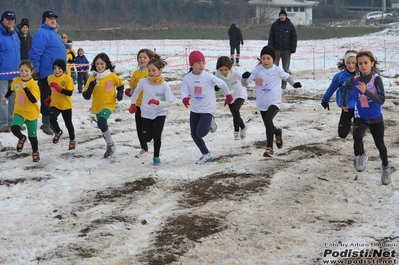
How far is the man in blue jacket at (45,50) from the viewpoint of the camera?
11.5 meters

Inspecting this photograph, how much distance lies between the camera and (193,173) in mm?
9078

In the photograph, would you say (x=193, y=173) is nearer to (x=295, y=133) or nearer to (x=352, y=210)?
(x=352, y=210)

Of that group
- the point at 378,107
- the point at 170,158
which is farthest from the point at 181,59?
the point at 378,107

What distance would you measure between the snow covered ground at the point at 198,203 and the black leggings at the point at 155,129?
318 mm

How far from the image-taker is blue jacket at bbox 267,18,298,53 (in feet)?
60.8

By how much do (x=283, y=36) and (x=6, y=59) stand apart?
29.7ft

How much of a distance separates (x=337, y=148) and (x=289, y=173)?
6.85ft

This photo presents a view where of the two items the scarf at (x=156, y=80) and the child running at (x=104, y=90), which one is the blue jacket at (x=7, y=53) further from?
the scarf at (x=156, y=80)

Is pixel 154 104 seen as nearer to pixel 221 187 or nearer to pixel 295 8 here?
pixel 221 187

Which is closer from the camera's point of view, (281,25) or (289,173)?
(289,173)

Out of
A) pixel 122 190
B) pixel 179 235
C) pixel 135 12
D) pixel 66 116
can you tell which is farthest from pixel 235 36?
pixel 135 12

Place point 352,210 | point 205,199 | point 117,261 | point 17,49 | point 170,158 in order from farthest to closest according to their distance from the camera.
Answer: point 17,49 → point 170,158 → point 205,199 → point 352,210 → point 117,261

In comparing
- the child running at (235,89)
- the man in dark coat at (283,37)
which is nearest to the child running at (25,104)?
the child running at (235,89)

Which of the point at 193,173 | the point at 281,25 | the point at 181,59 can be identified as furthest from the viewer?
the point at 181,59
